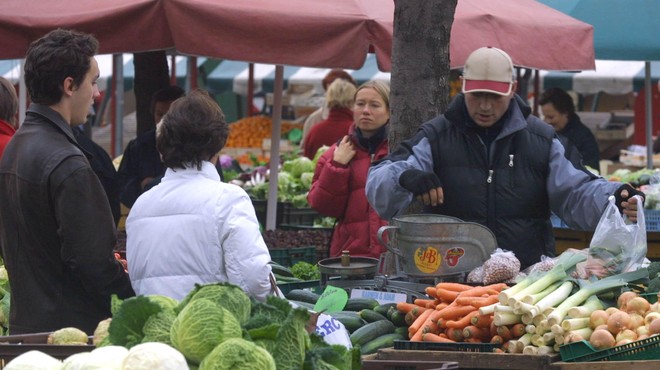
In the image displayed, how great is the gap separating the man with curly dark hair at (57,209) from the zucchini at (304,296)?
1.22 meters

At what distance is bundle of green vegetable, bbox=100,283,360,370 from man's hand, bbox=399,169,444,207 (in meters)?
1.91

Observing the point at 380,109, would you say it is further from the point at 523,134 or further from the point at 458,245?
the point at 458,245

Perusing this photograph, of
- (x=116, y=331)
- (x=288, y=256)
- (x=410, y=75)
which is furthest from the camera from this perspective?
(x=288, y=256)

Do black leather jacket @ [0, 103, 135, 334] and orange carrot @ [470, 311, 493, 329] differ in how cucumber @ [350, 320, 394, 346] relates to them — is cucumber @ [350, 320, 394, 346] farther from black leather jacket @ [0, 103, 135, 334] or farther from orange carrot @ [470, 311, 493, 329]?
black leather jacket @ [0, 103, 135, 334]

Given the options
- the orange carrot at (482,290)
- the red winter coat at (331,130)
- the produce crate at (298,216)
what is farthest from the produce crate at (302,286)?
the red winter coat at (331,130)

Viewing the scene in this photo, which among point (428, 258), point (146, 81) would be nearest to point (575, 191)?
point (428, 258)

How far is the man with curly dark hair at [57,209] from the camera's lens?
4043mm

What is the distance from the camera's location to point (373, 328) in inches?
185

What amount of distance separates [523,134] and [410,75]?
108cm

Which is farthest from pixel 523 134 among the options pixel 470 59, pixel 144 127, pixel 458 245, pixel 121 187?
pixel 144 127

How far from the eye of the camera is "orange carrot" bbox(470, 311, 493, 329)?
14.8ft

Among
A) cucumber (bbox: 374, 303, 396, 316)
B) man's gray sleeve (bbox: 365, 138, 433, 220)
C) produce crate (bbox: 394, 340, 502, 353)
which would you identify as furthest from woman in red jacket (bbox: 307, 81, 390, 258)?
produce crate (bbox: 394, 340, 502, 353)

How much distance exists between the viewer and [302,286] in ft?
19.4

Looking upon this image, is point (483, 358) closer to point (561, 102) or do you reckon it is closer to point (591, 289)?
point (591, 289)
